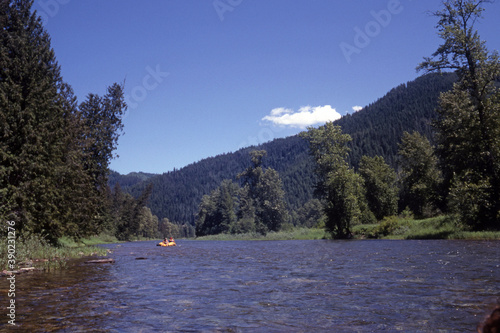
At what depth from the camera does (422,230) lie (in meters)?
41.6

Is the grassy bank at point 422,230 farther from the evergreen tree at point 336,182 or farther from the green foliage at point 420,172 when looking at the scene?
the green foliage at point 420,172

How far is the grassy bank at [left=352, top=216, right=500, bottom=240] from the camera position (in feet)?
106

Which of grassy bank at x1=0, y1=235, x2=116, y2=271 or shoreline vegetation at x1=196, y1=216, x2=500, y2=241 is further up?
grassy bank at x1=0, y1=235, x2=116, y2=271

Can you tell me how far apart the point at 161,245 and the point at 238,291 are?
45084 mm

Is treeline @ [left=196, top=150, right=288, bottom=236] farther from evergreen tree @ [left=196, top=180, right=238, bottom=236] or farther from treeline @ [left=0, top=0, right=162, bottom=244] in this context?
treeline @ [left=0, top=0, right=162, bottom=244]

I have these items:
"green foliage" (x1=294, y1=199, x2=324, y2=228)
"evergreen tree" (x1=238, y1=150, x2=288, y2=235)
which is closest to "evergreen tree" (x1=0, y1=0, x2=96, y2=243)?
"evergreen tree" (x1=238, y1=150, x2=288, y2=235)

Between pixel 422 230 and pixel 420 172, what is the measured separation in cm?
2572

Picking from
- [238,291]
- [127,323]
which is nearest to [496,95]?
[238,291]

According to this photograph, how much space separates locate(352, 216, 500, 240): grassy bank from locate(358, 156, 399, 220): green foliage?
584 inches

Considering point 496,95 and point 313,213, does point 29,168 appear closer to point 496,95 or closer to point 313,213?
point 496,95

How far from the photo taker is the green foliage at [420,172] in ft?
201

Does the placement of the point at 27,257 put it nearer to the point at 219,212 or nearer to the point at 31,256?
the point at 31,256

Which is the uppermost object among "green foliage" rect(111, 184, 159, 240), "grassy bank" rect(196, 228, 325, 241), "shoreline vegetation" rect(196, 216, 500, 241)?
"green foliage" rect(111, 184, 159, 240)

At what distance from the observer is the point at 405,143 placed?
221 feet
